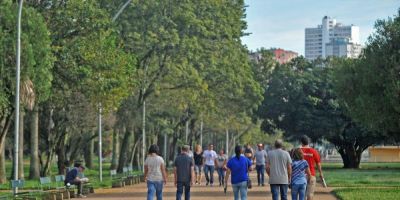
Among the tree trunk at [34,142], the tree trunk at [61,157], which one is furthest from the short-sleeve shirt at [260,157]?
the tree trunk at [61,157]

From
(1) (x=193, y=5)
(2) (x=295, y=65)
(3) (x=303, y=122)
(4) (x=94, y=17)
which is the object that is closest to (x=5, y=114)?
(4) (x=94, y=17)

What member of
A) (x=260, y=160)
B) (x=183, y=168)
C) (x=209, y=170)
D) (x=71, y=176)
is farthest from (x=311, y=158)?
(x=209, y=170)

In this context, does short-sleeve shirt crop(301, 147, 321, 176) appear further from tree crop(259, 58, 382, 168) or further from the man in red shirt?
tree crop(259, 58, 382, 168)

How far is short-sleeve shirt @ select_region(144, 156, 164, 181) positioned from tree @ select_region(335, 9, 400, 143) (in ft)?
49.9

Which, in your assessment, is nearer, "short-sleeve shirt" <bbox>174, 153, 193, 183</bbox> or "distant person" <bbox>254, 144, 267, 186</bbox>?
"short-sleeve shirt" <bbox>174, 153, 193, 183</bbox>

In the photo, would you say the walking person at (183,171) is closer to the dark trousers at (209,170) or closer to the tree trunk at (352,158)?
the dark trousers at (209,170)

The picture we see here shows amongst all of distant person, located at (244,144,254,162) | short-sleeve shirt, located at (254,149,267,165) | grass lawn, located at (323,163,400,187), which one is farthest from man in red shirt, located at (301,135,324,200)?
grass lawn, located at (323,163,400,187)

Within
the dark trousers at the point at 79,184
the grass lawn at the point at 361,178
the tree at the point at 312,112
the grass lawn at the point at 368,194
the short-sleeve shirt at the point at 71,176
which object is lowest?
the grass lawn at the point at 361,178

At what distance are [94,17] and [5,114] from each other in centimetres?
558

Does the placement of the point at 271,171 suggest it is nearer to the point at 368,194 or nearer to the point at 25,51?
the point at 368,194

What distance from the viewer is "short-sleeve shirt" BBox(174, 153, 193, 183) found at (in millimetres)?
20312

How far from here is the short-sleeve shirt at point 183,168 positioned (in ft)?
66.6

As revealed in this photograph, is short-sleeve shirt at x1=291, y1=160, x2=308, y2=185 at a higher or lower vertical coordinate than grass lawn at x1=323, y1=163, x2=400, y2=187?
higher

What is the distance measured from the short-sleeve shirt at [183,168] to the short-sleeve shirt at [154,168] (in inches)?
42.3
